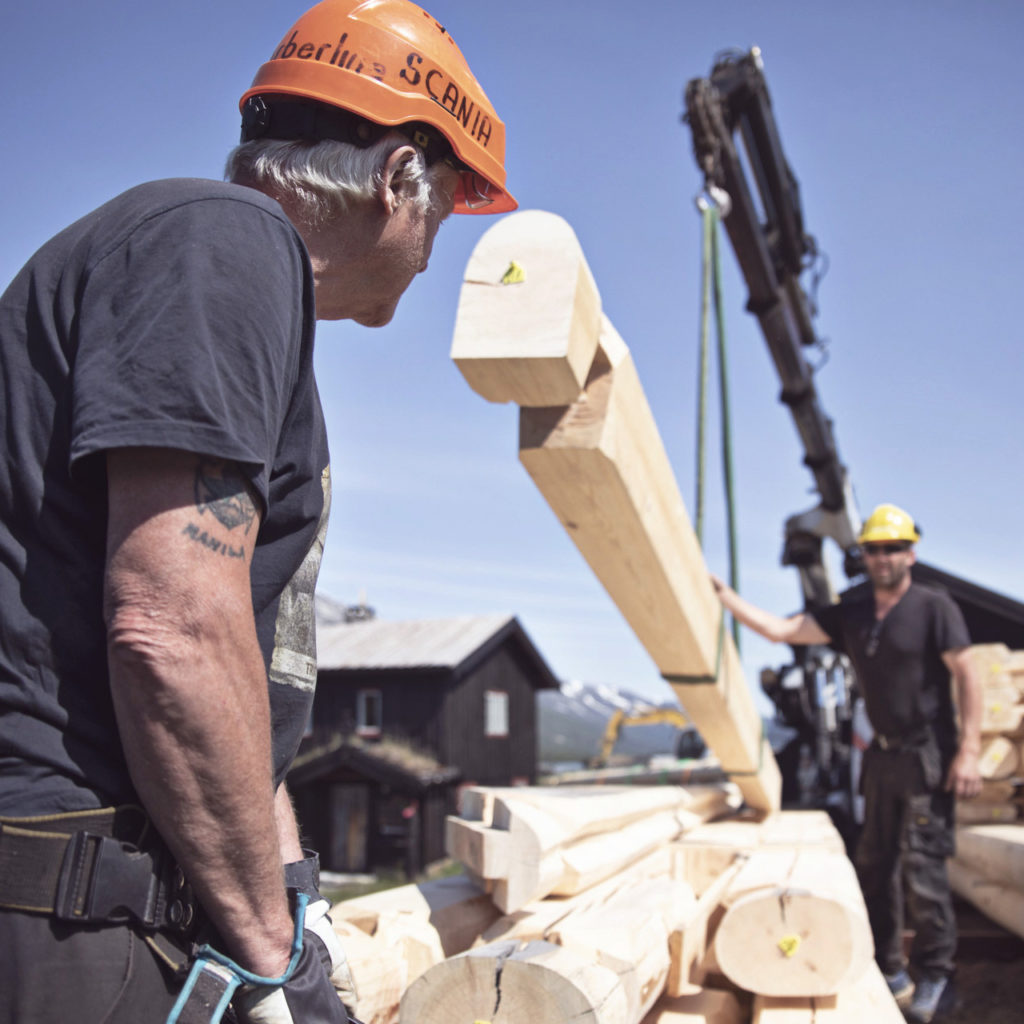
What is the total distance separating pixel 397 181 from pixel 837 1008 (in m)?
2.10

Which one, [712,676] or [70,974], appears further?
[712,676]

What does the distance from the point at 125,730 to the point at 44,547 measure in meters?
0.25

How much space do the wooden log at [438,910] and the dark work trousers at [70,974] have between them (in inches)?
47.9

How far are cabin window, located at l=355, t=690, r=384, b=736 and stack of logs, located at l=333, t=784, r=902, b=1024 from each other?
2038 cm

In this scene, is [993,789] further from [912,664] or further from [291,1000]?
[291,1000]

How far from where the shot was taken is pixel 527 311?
209 centimetres

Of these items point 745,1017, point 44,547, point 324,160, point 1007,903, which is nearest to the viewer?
point 44,547

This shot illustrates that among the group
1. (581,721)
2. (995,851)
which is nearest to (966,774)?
(995,851)

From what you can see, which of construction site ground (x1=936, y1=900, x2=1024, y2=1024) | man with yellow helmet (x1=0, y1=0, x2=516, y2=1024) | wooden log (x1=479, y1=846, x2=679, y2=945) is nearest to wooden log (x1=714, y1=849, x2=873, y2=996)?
wooden log (x1=479, y1=846, x2=679, y2=945)

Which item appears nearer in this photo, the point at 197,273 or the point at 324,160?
the point at 197,273

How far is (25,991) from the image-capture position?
1008 millimetres

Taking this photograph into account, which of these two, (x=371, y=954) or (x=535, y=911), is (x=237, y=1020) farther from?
(x=535, y=911)

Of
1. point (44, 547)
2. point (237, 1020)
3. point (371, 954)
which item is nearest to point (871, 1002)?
point (371, 954)

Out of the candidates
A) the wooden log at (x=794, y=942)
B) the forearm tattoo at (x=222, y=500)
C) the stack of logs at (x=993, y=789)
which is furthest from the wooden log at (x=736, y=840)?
the forearm tattoo at (x=222, y=500)
